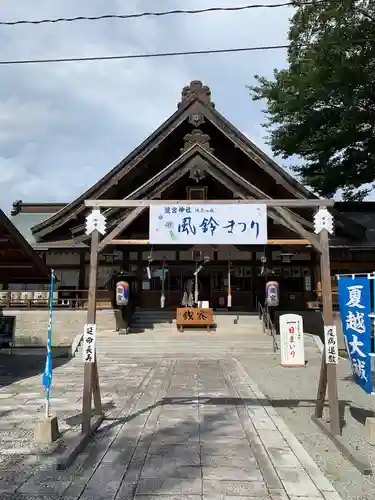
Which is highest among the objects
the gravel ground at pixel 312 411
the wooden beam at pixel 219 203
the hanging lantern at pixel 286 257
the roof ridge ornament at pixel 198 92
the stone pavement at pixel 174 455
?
the roof ridge ornament at pixel 198 92

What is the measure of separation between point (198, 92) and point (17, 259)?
13.9m

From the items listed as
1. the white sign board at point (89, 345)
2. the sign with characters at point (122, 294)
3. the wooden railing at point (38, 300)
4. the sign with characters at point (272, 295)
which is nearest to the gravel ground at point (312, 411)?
the white sign board at point (89, 345)

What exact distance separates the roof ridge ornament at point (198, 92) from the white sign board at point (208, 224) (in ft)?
54.2

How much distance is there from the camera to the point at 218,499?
4059 mm

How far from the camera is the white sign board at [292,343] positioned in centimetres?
1301

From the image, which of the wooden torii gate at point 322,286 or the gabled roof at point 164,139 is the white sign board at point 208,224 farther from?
the gabled roof at point 164,139

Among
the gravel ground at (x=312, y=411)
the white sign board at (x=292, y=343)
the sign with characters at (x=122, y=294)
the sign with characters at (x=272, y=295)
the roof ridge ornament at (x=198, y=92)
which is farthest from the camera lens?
the roof ridge ornament at (x=198, y=92)

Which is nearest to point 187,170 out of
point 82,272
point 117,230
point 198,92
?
point 198,92

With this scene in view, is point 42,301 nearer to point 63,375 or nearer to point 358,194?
point 63,375

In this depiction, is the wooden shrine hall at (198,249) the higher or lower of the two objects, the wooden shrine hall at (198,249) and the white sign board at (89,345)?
the higher

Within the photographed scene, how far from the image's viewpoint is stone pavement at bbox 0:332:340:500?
168 inches

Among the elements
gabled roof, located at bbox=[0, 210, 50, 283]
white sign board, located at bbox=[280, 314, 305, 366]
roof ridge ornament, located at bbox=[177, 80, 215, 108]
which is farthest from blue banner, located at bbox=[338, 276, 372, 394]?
roof ridge ornament, located at bbox=[177, 80, 215, 108]

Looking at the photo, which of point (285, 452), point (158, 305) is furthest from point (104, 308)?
point (285, 452)

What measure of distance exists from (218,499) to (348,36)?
15846mm
